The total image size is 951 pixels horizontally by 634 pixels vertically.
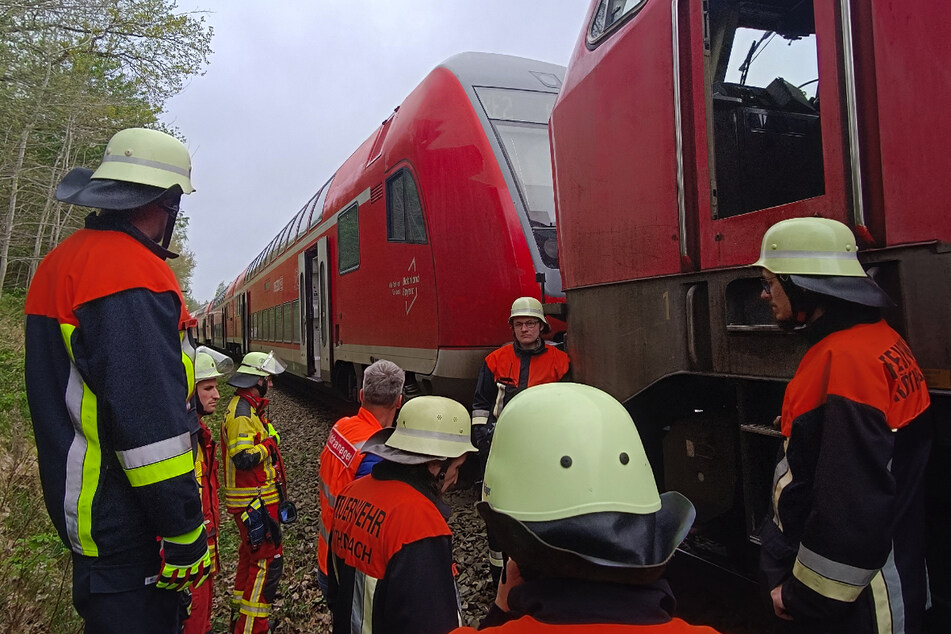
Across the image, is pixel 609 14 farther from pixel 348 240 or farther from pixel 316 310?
pixel 316 310

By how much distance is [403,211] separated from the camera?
5793 millimetres

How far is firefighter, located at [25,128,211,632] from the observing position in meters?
1.76

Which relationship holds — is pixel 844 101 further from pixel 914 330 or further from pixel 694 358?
pixel 694 358

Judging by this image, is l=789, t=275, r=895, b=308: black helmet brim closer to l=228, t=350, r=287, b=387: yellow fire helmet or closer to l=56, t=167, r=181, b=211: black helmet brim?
l=56, t=167, r=181, b=211: black helmet brim

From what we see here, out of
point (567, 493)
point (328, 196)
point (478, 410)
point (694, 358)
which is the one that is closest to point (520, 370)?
point (478, 410)

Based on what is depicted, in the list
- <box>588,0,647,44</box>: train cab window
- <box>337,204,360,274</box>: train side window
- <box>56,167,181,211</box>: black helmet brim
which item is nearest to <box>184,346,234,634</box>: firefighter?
<box>56,167,181,211</box>: black helmet brim

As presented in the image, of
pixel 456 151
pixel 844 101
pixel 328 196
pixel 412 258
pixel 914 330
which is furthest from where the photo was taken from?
pixel 328 196

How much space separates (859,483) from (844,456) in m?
0.08

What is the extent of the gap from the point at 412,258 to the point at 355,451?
3.27 metres

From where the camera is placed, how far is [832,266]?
181 centimetres

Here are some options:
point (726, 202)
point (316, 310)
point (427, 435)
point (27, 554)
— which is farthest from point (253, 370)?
point (316, 310)

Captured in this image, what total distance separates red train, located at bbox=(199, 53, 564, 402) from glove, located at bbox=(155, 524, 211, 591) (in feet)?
10.7

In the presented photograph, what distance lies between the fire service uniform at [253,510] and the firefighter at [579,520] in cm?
266

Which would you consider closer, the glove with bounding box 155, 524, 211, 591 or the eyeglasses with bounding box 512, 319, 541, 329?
the glove with bounding box 155, 524, 211, 591
